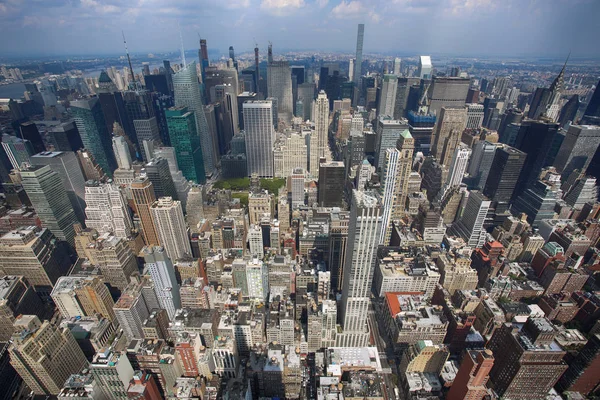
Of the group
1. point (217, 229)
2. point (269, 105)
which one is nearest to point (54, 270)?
point (217, 229)

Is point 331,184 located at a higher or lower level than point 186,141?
lower

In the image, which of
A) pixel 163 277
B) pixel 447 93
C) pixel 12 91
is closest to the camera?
pixel 163 277

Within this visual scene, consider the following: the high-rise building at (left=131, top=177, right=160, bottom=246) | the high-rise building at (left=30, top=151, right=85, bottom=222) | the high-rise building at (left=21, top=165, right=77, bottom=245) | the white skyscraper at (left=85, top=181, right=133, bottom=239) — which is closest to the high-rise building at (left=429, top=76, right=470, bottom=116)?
the high-rise building at (left=131, top=177, right=160, bottom=246)

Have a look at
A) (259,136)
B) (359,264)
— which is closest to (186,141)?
(259,136)

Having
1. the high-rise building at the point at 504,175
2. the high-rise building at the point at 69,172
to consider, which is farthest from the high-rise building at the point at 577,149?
the high-rise building at the point at 69,172

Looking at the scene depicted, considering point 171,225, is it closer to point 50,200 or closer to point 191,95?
point 50,200

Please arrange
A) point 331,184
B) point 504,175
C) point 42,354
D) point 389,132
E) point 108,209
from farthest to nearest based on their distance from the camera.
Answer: point 389,132, point 331,184, point 504,175, point 108,209, point 42,354
